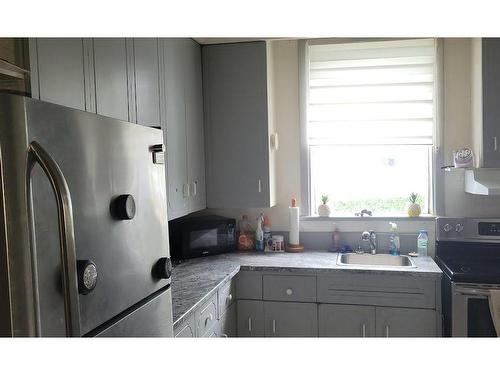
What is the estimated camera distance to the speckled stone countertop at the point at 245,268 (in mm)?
2071

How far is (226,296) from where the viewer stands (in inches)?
95.5

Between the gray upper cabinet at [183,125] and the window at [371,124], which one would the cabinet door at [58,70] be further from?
the window at [371,124]

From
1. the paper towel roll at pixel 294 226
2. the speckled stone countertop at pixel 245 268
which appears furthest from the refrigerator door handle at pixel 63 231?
the paper towel roll at pixel 294 226

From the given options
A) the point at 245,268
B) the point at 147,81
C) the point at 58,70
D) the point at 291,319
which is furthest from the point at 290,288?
the point at 58,70

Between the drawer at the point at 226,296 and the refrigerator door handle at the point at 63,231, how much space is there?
1.57m

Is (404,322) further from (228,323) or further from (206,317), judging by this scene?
(206,317)

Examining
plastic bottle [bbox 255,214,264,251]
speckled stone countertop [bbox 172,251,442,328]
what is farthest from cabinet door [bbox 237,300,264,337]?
plastic bottle [bbox 255,214,264,251]

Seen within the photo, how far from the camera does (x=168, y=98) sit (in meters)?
2.29

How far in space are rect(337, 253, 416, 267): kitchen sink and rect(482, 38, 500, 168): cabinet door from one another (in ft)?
2.59

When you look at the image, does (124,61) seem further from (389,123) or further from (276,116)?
(389,123)

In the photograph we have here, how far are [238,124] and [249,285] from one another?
1077 mm

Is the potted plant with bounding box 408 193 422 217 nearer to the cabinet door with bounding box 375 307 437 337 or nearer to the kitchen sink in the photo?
the kitchen sink

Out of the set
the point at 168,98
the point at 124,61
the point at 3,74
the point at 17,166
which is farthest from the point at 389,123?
the point at 17,166

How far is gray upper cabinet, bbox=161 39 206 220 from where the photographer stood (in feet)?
7.46
